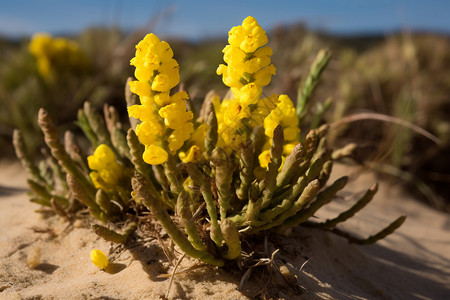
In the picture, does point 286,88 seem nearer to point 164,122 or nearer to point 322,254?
point 322,254

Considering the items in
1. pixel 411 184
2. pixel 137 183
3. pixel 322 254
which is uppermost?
pixel 137 183

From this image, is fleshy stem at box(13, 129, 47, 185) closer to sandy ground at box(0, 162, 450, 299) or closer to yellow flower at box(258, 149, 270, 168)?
sandy ground at box(0, 162, 450, 299)

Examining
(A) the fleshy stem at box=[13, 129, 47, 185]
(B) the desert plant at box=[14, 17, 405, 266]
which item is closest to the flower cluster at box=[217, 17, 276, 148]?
(B) the desert plant at box=[14, 17, 405, 266]

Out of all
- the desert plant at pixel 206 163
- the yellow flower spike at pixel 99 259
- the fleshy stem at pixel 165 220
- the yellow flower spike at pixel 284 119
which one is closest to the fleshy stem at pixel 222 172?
the desert plant at pixel 206 163

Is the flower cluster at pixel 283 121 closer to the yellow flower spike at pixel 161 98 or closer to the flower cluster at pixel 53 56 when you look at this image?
the yellow flower spike at pixel 161 98

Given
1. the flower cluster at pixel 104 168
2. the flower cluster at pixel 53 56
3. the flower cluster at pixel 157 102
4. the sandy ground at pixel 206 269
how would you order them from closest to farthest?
the flower cluster at pixel 157 102 → the sandy ground at pixel 206 269 → the flower cluster at pixel 104 168 → the flower cluster at pixel 53 56

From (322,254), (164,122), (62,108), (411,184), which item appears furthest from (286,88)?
(164,122)

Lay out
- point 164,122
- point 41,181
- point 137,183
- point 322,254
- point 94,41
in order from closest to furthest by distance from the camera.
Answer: point 137,183, point 164,122, point 322,254, point 41,181, point 94,41

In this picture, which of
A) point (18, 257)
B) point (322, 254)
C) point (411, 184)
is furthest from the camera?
point (411, 184)

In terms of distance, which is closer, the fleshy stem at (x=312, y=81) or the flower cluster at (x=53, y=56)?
the fleshy stem at (x=312, y=81)
